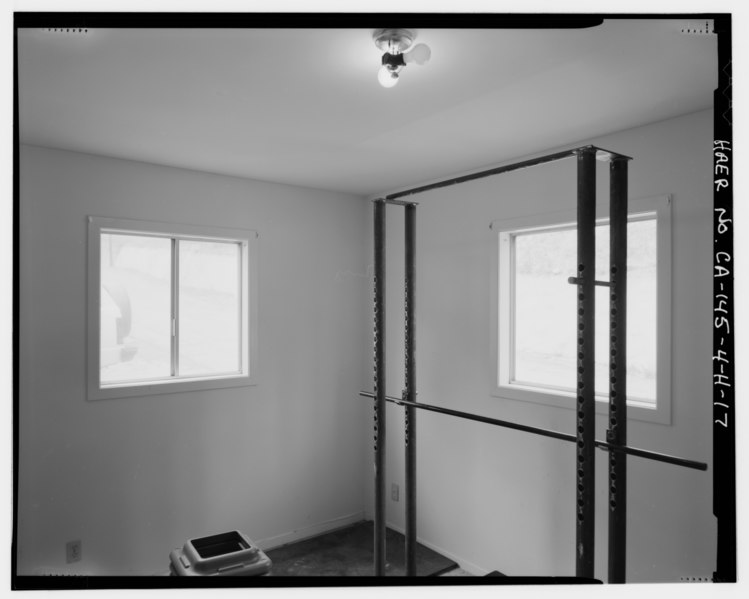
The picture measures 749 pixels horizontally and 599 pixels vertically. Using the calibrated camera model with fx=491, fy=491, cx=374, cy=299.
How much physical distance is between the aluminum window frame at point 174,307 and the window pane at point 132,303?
18mm

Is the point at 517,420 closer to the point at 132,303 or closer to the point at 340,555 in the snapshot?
the point at 340,555

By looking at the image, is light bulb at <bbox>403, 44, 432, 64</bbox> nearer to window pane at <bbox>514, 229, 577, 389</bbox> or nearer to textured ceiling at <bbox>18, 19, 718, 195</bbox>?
textured ceiling at <bbox>18, 19, 718, 195</bbox>

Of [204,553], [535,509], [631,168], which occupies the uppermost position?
[631,168]

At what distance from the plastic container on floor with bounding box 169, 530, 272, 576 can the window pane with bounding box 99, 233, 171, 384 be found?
621mm

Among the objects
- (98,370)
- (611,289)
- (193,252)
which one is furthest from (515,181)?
(98,370)

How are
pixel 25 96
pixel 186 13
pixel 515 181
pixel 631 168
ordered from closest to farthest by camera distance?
1. pixel 186 13
2. pixel 25 96
3. pixel 631 168
4. pixel 515 181

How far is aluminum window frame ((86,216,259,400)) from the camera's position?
5.42 feet

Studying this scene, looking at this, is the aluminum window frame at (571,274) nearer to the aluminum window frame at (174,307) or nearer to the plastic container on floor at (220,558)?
the aluminum window frame at (174,307)

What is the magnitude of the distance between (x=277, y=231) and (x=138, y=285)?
1.94ft

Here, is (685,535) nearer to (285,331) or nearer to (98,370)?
(285,331)

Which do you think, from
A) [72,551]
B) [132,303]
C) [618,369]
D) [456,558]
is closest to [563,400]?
[618,369]

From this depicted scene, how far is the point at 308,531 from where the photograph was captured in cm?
203

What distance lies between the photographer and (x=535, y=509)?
7.68ft

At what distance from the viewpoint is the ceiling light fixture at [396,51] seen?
141 centimetres
